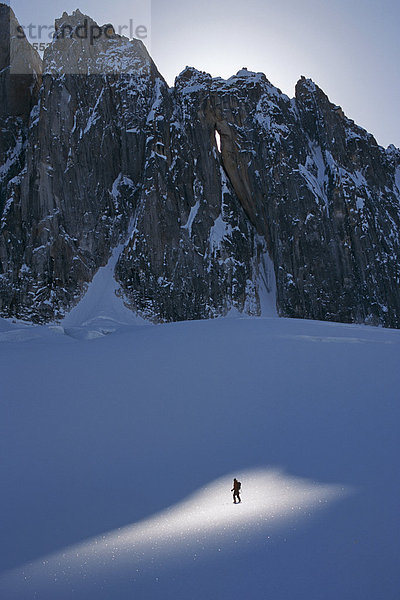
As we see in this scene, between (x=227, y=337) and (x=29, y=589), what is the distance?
20.1m

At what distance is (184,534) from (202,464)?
5.83m

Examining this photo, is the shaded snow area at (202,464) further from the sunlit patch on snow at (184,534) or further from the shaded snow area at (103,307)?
the shaded snow area at (103,307)

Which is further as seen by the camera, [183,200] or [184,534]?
[183,200]

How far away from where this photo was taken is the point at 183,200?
66.7 m

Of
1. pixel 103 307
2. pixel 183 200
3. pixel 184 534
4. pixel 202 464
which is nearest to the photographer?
pixel 184 534

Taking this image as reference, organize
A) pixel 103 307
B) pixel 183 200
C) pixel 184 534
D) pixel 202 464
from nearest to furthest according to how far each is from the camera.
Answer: pixel 184 534 < pixel 202 464 < pixel 103 307 < pixel 183 200

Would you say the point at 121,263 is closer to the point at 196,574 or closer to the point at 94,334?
the point at 94,334

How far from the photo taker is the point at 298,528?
21.1 ft

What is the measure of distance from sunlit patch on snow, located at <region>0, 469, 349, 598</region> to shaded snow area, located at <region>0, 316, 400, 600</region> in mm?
41

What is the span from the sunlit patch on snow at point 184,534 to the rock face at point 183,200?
5031cm

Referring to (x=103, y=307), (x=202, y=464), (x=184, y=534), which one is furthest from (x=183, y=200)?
(x=184, y=534)

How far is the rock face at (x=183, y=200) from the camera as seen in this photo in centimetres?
6034

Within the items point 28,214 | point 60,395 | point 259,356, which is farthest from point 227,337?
point 28,214

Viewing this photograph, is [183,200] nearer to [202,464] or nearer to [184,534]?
[202,464]
